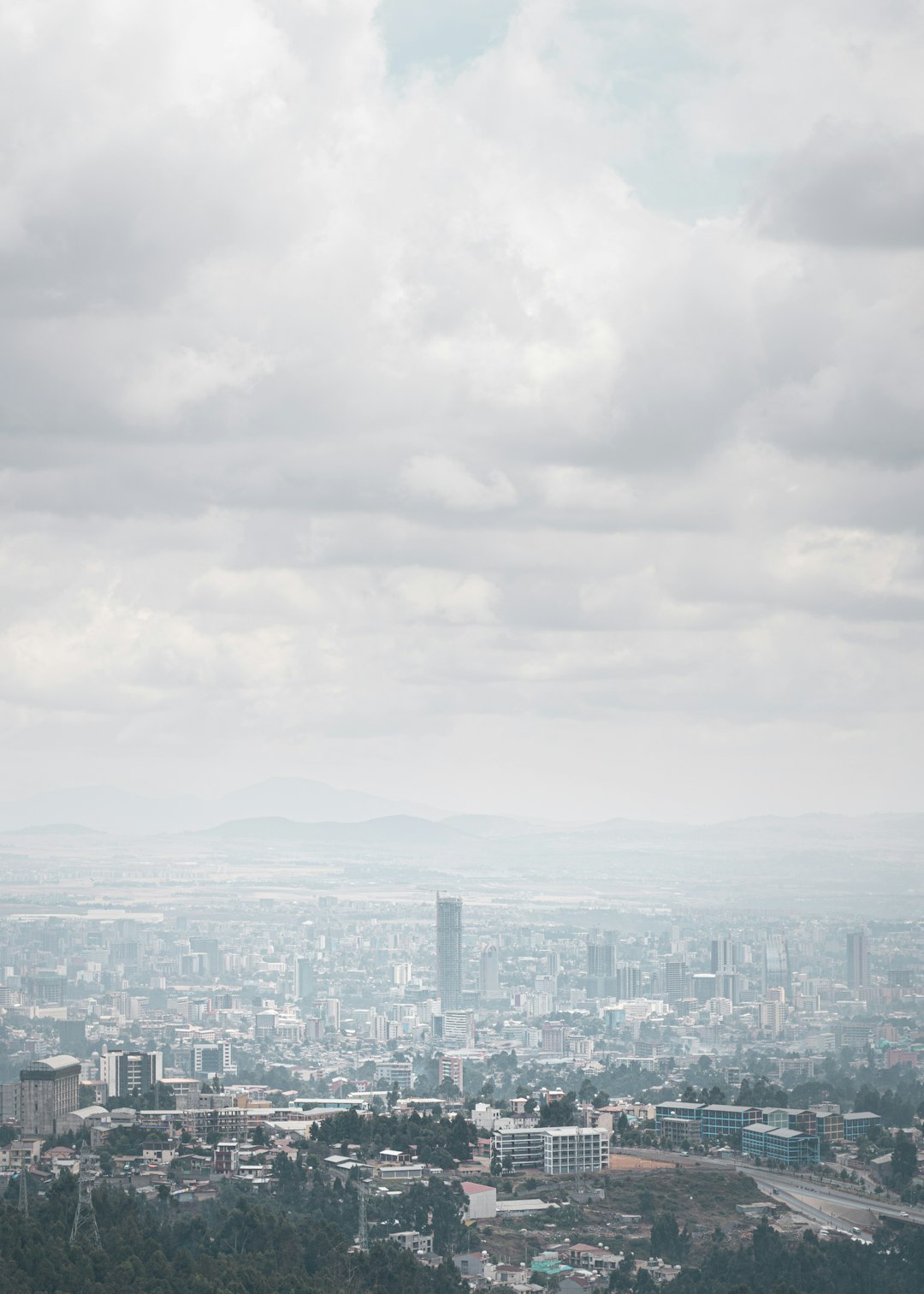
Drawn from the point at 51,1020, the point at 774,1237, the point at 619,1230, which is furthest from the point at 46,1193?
the point at 51,1020

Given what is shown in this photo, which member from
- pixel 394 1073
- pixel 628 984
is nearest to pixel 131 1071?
pixel 394 1073

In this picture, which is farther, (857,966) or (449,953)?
(857,966)

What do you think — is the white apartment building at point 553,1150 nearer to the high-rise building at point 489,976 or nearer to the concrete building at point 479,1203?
the concrete building at point 479,1203

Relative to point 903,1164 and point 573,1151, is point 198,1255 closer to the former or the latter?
point 573,1151

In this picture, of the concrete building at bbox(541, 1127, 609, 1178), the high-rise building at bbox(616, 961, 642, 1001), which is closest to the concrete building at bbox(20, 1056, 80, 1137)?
the concrete building at bbox(541, 1127, 609, 1178)

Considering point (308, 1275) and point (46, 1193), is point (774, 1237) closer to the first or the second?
point (308, 1275)

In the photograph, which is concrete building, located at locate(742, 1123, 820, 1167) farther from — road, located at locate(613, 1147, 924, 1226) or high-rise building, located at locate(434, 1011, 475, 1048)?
high-rise building, located at locate(434, 1011, 475, 1048)
